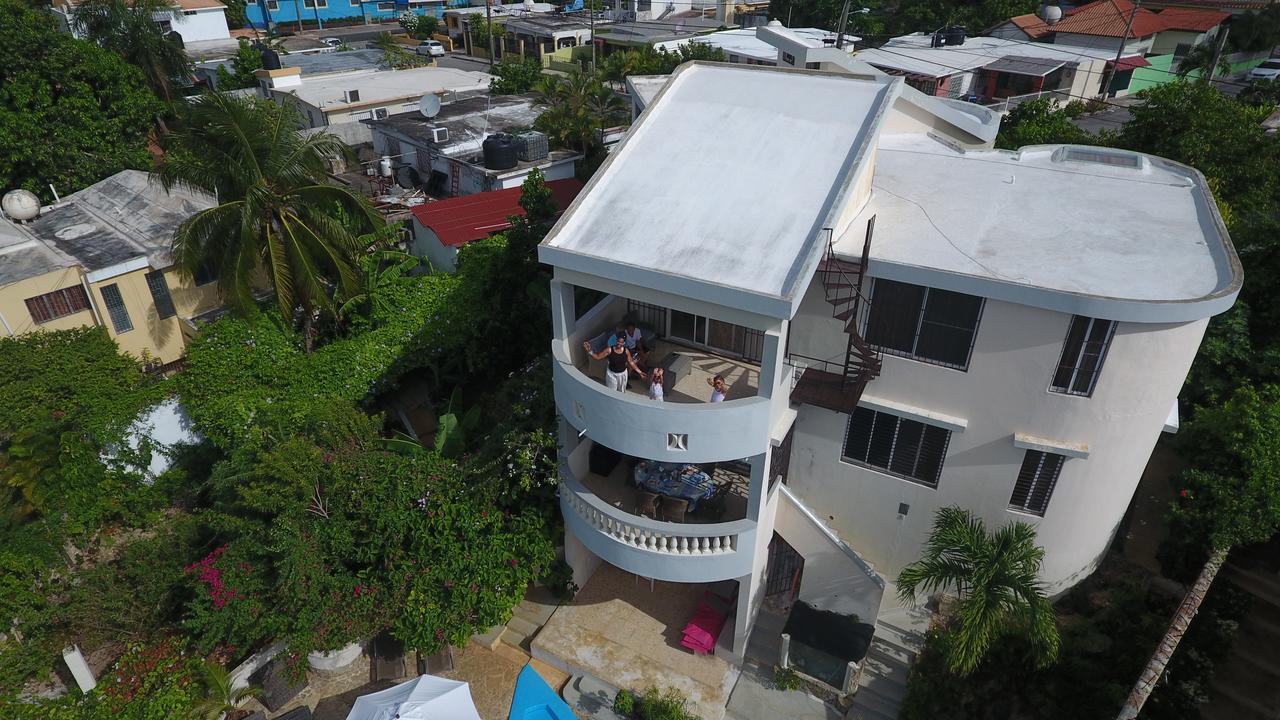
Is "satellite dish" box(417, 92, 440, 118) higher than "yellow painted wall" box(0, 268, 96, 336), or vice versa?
"satellite dish" box(417, 92, 440, 118)

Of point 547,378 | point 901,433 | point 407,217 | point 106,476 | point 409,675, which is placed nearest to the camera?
point 901,433

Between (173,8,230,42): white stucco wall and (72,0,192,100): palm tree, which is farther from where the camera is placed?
(173,8,230,42): white stucco wall

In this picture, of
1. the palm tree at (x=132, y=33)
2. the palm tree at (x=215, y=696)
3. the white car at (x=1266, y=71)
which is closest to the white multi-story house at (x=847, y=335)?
the palm tree at (x=215, y=696)

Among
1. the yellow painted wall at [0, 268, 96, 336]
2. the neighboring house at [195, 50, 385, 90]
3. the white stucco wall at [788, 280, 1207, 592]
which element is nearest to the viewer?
the white stucco wall at [788, 280, 1207, 592]

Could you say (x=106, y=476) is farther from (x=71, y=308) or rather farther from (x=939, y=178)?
(x=939, y=178)

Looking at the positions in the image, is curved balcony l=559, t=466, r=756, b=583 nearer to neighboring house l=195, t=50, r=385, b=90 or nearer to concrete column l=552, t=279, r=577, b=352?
concrete column l=552, t=279, r=577, b=352

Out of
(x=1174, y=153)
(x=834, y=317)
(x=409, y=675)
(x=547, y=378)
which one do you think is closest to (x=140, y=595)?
(x=409, y=675)

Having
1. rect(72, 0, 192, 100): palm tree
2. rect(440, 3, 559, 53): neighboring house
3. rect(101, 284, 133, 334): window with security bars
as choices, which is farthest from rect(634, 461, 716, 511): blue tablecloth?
rect(440, 3, 559, 53): neighboring house
